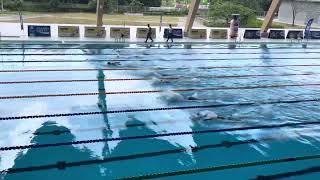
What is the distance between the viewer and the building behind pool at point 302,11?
1381 inches

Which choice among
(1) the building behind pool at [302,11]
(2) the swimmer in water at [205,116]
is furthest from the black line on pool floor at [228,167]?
(1) the building behind pool at [302,11]

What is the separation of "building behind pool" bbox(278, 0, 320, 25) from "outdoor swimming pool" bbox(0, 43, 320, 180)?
77.6 ft

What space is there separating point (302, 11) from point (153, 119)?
1293 inches

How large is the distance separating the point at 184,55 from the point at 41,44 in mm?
5775

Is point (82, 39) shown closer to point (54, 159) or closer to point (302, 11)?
point (54, 159)

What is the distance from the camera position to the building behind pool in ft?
115

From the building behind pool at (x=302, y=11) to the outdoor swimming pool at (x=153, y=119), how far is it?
2365 centimetres

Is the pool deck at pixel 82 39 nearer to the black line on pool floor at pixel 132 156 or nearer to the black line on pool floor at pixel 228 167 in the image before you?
the black line on pool floor at pixel 132 156

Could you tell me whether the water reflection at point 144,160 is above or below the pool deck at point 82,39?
below

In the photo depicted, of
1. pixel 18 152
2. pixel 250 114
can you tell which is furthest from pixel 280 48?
pixel 18 152

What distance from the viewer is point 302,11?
36.8 metres

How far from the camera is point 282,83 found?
37.1ft

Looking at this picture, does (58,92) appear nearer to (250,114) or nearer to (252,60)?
(250,114)

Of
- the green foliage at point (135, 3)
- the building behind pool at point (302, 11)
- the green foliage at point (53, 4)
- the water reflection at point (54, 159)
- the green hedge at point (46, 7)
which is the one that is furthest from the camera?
the green foliage at point (135, 3)
